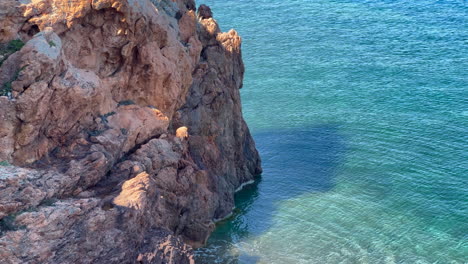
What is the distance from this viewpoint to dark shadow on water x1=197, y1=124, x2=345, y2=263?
3684 cm

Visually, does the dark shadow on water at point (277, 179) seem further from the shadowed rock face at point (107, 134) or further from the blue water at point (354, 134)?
the shadowed rock face at point (107, 134)

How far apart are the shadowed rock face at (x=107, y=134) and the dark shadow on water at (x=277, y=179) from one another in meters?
1.38

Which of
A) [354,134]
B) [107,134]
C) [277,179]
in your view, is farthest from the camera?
[354,134]

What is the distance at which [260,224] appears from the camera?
3981cm

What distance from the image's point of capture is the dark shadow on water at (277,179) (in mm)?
36844

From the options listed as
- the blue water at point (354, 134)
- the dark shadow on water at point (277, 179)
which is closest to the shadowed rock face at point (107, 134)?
the dark shadow on water at point (277, 179)

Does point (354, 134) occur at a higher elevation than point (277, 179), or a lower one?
higher

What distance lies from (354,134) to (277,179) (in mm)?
10690

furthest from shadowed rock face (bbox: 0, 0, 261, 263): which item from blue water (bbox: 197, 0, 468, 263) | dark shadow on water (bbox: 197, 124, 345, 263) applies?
blue water (bbox: 197, 0, 468, 263)

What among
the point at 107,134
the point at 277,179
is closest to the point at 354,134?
the point at 277,179

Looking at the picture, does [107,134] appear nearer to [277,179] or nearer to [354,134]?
[277,179]

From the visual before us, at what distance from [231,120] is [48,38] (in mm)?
18735

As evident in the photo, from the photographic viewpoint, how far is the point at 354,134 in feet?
175

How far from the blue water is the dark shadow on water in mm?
95
